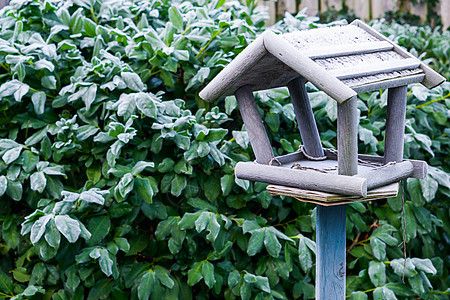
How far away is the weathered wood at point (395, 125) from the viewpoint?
1.59 metres

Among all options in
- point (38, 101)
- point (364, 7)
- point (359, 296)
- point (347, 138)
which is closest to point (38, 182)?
point (38, 101)

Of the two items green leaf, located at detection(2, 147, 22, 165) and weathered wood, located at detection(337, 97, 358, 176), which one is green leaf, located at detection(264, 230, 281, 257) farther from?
green leaf, located at detection(2, 147, 22, 165)

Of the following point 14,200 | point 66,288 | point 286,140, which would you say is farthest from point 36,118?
point 286,140

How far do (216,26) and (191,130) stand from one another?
19.4 inches

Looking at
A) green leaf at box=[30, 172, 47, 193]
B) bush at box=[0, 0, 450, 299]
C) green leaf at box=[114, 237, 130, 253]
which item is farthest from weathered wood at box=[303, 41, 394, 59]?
green leaf at box=[30, 172, 47, 193]

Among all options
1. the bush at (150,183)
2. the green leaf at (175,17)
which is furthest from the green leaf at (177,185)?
the green leaf at (175,17)

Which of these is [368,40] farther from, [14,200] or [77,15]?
[14,200]

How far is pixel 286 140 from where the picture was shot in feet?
7.64

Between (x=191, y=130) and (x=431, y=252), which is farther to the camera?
(x=431, y=252)

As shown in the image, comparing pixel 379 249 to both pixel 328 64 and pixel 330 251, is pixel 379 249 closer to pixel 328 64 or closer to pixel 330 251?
pixel 330 251

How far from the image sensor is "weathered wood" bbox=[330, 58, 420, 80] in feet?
4.39

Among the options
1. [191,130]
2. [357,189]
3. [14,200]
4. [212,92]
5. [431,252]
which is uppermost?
[212,92]

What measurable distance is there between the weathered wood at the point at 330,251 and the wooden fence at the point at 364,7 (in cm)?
391

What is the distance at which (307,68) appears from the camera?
1312 mm
